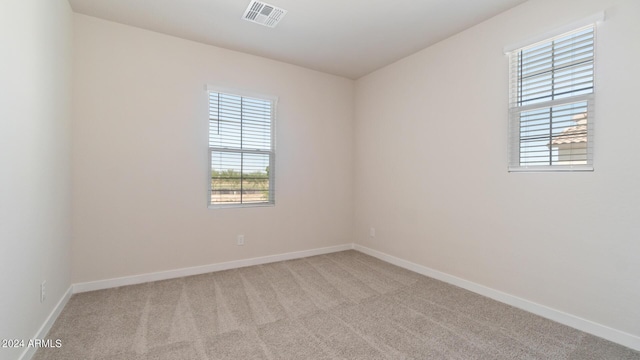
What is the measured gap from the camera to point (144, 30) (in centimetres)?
307

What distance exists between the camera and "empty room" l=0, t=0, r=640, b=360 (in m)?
1.94

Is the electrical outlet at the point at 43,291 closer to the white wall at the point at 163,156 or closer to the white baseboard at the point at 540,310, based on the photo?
the white wall at the point at 163,156

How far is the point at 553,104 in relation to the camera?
2.35 meters

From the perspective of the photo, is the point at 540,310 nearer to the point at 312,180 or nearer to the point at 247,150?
the point at 312,180

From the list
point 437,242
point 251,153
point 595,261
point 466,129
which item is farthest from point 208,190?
point 595,261

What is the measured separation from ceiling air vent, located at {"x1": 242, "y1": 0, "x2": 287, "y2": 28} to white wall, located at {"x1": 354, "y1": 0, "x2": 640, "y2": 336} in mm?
1766

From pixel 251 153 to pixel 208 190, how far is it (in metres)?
0.71

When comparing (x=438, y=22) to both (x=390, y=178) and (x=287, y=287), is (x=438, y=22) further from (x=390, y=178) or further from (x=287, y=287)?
(x=287, y=287)

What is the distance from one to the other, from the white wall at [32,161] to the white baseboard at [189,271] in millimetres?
275

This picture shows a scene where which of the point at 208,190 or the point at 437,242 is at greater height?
the point at 208,190

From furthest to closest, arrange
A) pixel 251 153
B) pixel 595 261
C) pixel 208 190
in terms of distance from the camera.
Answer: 1. pixel 251 153
2. pixel 208 190
3. pixel 595 261

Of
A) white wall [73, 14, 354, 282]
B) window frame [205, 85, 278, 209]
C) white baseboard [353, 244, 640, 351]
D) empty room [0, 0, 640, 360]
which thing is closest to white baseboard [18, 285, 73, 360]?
empty room [0, 0, 640, 360]

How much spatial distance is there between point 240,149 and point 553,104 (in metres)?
3.22

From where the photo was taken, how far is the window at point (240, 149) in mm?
3471
